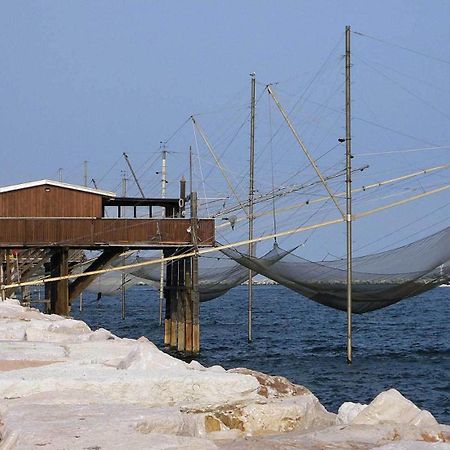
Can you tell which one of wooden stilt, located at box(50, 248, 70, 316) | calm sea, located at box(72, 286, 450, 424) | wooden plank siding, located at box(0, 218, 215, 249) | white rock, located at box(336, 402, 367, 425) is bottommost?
calm sea, located at box(72, 286, 450, 424)

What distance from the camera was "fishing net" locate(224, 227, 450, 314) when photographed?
27.0 m

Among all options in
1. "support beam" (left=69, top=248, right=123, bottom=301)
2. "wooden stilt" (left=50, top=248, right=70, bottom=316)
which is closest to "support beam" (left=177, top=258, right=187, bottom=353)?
"support beam" (left=69, top=248, right=123, bottom=301)

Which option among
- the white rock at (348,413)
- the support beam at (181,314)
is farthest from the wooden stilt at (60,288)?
the white rock at (348,413)

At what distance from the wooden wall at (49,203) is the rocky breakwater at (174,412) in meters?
23.2

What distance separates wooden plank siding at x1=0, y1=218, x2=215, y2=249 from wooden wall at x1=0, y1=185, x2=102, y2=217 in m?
1.22

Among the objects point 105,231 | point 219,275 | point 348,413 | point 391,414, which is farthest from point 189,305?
point 391,414

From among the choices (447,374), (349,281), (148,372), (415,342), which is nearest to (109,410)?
(148,372)

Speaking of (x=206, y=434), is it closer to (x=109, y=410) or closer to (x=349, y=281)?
(x=109, y=410)

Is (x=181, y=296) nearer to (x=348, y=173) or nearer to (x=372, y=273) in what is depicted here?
(x=372, y=273)

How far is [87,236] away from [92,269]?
198 cm

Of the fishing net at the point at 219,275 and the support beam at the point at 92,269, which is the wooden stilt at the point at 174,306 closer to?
the fishing net at the point at 219,275

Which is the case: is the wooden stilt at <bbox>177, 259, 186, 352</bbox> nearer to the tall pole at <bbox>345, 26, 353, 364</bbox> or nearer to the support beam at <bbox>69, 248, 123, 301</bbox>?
the support beam at <bbox>69, 248, 123, 301</bbox>

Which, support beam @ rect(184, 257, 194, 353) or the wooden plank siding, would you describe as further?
the wooden plank siding

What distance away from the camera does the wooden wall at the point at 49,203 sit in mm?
33844
